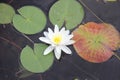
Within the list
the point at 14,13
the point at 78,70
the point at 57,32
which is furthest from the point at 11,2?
the point at 78,70

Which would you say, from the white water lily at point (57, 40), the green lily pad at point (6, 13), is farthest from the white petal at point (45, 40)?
the green lily pad at point (6, 13)

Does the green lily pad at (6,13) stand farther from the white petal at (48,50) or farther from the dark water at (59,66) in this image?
the white petal at (48,50)

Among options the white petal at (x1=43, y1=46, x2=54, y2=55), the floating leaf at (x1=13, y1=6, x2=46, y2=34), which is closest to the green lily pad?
the floating leaf at (x1=13, y1=6, x2=46, y2=34)

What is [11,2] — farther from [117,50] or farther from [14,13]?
[117,50]

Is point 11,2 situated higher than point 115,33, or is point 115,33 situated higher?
point 11,2

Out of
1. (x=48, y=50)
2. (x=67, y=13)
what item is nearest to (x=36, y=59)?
(x=48, y=50)

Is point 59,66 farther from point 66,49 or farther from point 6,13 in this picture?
point 6,13
